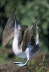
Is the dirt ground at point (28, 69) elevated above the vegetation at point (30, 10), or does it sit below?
below

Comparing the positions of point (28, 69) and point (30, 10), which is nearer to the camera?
point (30, 10)

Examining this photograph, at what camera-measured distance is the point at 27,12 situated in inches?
25.9

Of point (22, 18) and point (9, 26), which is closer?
point (22, 18)

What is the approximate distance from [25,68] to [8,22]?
1.81 meters

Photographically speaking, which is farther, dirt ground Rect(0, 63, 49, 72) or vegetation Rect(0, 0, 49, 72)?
dirt ground Rect(0, 63, 49, 72)

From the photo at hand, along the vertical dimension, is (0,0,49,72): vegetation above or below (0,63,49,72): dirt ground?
above

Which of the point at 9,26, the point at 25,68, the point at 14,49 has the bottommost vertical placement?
the point at 25,68

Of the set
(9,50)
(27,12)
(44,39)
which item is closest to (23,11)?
(27,12)

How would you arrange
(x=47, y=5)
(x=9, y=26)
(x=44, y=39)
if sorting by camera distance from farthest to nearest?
(x=9, y=26) < (x=44, y=39) < (x=47, y=5)

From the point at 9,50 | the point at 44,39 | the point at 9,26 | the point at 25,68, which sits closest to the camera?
the point at 44,39

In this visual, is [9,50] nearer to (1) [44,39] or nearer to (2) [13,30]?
(2) [13,30]

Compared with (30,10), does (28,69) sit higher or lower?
lower

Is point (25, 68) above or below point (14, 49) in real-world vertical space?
below

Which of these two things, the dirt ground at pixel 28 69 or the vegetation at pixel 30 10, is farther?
the dirt ground at pixel 28 69
